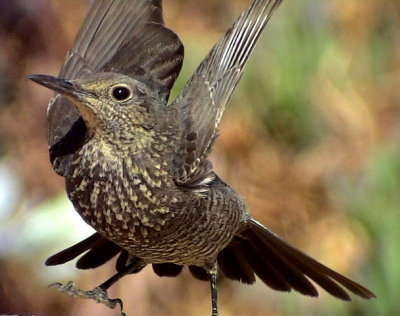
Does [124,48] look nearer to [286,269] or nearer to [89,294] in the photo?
[89,294]

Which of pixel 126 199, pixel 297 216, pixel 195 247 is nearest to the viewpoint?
pixel 126 199

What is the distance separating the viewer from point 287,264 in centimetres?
507

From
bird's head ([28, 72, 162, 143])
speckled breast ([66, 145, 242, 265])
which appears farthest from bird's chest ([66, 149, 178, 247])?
bird's head ([28, 72, 162, 143])

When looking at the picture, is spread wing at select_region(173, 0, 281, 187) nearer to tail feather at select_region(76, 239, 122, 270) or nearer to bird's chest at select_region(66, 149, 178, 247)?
bird's chest at select_region(66, 149, 178, 247)

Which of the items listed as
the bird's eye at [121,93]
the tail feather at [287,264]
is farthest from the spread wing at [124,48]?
the tail feather at [287,264]

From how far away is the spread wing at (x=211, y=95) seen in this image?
4.34 meters

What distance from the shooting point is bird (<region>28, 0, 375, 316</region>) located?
13.9ft

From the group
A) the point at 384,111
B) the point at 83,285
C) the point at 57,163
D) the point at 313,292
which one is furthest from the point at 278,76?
the point at 57,163

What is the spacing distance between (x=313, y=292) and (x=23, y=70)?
3.39m

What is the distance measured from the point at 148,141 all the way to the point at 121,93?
202mm

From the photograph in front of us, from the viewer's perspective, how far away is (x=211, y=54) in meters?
4.52

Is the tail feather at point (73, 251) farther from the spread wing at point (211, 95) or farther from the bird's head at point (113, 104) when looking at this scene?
the bird's head at point (113, 104)

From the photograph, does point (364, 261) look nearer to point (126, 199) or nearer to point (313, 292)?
point (313, 292)

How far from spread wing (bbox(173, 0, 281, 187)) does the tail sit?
0.68 m
